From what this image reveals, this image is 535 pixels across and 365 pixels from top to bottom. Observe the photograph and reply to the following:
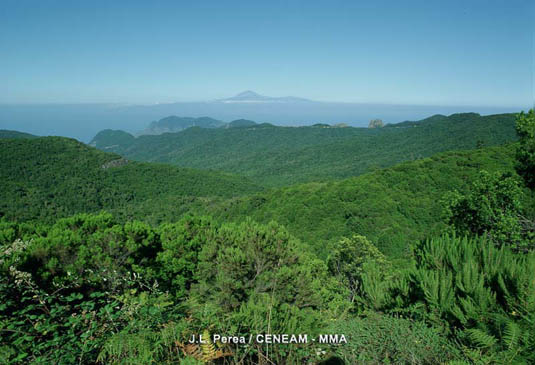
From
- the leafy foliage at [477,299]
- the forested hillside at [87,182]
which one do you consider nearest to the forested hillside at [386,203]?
the leafy foliage at [477,299]

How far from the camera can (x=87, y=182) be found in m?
72.4

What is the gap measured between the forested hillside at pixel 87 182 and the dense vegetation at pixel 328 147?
29.2 m

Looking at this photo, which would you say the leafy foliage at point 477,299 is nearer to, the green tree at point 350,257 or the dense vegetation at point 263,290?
the dense vegetation at point 263,290

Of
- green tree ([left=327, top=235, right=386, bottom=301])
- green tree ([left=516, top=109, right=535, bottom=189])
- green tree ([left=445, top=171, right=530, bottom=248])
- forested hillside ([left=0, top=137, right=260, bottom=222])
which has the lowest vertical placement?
forested hillside ([left=0, top=137, right=260, bottom=222])

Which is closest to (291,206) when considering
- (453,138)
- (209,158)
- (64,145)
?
(64,145)

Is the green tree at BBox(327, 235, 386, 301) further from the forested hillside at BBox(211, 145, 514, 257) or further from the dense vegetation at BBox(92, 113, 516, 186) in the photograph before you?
the dense vegetation at BBox(92, 113, 516, 186)

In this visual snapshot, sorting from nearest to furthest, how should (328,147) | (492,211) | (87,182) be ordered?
(492,211) < (87,182) < (328,147)

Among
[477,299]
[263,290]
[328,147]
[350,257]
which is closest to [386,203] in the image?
[350,257]

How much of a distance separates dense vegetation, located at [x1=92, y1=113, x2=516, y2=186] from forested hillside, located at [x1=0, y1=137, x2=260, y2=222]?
29.2 metres

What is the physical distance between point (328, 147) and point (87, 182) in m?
102

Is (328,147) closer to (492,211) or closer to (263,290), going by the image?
(492,211)

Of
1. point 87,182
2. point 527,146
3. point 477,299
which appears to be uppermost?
point 527,146

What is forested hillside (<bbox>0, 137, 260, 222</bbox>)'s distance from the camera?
59.5m

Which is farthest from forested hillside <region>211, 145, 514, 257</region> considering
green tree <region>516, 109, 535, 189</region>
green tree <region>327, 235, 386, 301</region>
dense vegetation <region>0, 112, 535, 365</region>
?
green tree <region>516, 109, 535, 189</region>
